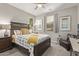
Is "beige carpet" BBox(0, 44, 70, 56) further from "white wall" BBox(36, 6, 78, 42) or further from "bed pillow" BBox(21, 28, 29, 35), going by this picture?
"bed pillow" BBox(21, 28, 29, 35)

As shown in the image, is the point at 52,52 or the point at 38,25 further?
the point at 38,25

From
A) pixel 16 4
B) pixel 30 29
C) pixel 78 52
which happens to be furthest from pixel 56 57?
pixel 16 4

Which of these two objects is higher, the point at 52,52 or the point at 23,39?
the point at 23,39

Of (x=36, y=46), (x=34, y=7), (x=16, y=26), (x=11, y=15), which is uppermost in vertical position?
(x=34, y=7)

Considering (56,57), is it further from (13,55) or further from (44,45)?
(13,55)

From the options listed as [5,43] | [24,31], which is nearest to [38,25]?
[24,31]

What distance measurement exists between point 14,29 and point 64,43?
1.11 m

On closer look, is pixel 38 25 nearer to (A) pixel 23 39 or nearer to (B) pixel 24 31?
(B) pixel 24 31

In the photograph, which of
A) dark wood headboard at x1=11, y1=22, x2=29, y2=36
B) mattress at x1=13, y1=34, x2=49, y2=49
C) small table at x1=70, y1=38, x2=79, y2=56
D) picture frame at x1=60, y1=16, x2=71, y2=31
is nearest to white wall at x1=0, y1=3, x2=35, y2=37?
dark wood headboard at x1=11, y1=22, x2=29, y2=36

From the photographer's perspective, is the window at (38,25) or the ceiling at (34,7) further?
the window at (38,25)

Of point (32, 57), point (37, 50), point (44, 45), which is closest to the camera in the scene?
point (32, 57)

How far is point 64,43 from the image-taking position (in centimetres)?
207

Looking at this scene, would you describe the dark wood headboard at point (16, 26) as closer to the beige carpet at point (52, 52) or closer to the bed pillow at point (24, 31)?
the bed pillow at point (24, 31)

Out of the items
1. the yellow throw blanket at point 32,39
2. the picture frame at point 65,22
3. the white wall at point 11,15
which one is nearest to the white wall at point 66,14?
the picture frame at point 65,22
